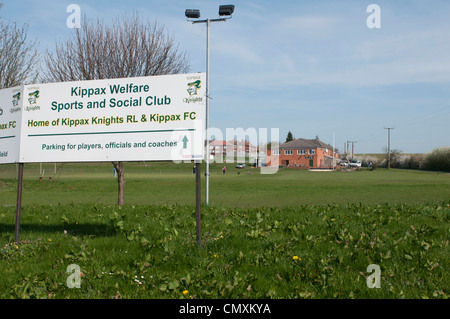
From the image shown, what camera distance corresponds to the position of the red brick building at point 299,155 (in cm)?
10238

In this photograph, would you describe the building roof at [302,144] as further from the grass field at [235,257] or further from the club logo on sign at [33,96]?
the club logo on sign at [33,96]

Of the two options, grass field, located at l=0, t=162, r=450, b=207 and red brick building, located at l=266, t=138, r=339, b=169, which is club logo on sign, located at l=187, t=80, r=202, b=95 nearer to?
grass field, located at l=0, t=162, r=450, b=207

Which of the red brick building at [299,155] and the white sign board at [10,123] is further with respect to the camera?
the red brick building at [299,155]

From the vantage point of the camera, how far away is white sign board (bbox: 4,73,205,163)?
6.04 metres

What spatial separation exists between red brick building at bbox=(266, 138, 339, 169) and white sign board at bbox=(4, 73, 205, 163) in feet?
313

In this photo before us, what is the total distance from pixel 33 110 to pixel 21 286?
3757 millimetres

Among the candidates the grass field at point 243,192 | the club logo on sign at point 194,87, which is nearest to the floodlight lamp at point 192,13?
the grass field at point 243,192

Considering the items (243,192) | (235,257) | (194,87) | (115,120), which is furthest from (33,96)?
(243,192)

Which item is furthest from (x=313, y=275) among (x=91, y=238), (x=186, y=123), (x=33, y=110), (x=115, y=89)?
(x=33, y=110)

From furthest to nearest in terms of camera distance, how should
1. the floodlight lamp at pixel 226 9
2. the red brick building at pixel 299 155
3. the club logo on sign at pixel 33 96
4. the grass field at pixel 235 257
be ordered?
the red brick building at pixel 299 155 < the floodlight lamp at pixel 226 9 < the club logo on sign at pixel 33 96 < the grass field at pixel 235 257

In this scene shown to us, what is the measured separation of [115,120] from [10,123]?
2.48 metres

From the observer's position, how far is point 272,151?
106062 mm

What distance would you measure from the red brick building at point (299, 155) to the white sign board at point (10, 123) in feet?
312
